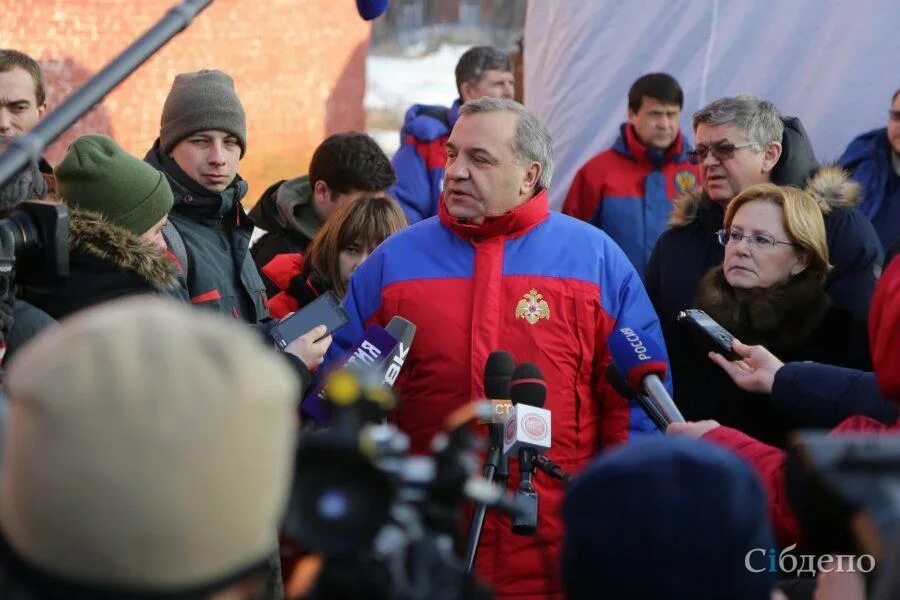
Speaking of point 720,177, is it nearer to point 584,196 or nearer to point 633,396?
point 584,196

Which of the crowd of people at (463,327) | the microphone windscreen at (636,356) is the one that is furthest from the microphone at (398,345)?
the microphone windscreen at (636,356)

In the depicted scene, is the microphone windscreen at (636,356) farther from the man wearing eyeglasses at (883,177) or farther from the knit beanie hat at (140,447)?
the man wearing eyeglasses at (883,177)

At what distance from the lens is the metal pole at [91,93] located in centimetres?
219

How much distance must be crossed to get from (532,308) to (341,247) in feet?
4.05

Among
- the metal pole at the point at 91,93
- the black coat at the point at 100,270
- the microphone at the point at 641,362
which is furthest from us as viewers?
the microphone at the point at 641,362

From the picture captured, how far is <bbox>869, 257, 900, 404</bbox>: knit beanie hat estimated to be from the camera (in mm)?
2527

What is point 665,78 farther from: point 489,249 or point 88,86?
point 88,86

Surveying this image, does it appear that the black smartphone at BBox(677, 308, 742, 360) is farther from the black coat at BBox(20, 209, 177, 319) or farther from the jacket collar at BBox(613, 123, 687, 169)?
the jacket collar at BBox(613, 123, 687, 169)

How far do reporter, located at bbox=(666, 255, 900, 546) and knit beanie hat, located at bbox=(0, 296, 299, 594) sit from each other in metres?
1.49

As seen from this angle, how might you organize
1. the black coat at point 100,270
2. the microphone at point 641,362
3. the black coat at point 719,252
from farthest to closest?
the black coat at point 719,252, the microphone at point 641,362, the black coat at point 100,270

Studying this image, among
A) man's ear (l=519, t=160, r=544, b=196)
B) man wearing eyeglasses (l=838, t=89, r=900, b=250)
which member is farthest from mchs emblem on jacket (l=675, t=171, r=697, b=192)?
man's ear (l=519, t=160, r=544, b=196)

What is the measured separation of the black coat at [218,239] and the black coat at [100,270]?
2.61 feet

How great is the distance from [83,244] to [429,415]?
1.10m

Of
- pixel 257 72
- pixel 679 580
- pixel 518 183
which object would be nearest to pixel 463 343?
pixel 518 183
